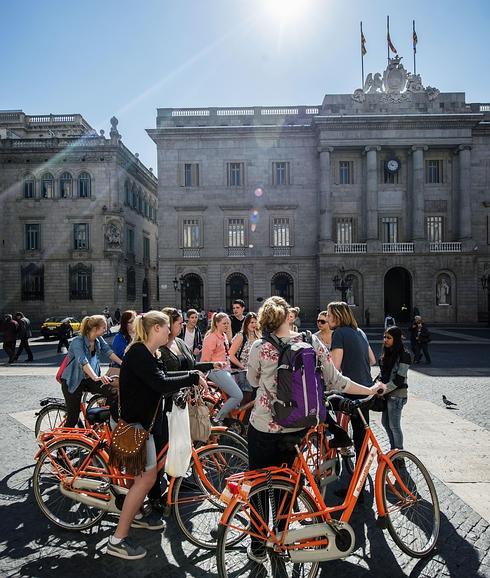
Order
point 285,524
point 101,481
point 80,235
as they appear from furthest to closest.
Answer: point 80,235
point 101,481
point 285,524

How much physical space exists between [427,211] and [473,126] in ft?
24.9

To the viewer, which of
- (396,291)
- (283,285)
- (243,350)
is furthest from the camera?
(396,291)

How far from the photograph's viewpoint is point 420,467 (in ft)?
13.0

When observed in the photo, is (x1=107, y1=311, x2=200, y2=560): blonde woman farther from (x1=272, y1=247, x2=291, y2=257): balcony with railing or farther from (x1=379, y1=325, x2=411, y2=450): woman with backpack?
(x1=272, y1=247, x2=291, y2=257): balcony with railing

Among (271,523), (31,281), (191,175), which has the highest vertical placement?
(191,175)

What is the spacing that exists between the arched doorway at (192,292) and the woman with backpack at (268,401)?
106 ft

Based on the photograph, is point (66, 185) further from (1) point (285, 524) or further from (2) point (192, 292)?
A: (1) point (285, 524)

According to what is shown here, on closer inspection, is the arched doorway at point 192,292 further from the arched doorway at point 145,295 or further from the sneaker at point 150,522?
the sneaker at point 150,522

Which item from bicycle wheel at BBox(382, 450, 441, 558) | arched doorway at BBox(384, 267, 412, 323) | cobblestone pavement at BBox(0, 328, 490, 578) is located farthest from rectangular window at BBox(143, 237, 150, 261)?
bicycle wheel at BBox(382, 450, 441, 558)

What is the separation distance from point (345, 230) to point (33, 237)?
2668cm

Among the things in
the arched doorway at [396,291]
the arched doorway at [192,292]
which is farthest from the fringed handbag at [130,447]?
the arched doorway at [396,291]

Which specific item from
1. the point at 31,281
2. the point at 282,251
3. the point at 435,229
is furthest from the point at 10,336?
the point at 435,229

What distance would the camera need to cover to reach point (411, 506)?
407 cm

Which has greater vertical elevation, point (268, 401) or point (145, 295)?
point (268, 401)
